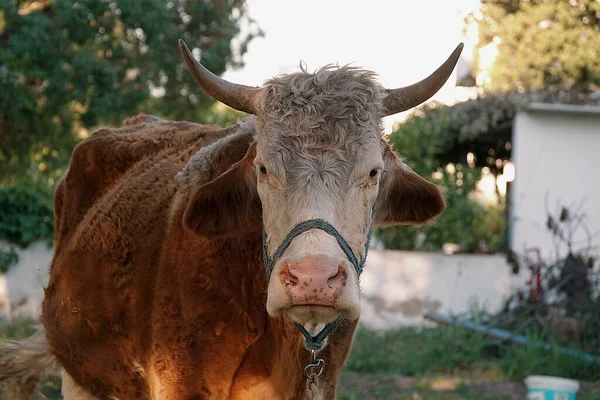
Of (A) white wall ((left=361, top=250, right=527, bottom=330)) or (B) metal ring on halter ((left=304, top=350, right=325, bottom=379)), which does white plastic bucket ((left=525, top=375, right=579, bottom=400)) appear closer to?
(B) metal ring on halter ((left=304, top=350, right=325, bottom=379))

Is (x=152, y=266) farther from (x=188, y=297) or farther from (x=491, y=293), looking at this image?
(x=491, y=293)

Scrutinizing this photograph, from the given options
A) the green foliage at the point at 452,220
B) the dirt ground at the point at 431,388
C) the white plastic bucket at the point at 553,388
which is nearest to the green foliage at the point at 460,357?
the dirt ground at the point at 431,388

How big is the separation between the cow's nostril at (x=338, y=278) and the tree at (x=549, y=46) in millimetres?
17453

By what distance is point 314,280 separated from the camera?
301cm

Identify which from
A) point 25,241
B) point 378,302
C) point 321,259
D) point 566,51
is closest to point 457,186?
point 378,302

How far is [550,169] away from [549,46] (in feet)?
25.9

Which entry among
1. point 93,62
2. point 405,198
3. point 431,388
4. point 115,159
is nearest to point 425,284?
point 431,388

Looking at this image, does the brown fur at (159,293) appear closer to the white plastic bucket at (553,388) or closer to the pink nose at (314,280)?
the pink nose at (314,280)

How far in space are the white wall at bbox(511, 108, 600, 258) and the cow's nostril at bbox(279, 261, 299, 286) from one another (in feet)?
34.1

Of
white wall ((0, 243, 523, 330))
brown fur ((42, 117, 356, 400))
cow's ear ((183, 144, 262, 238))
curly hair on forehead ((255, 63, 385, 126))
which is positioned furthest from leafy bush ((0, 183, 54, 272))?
curly hair on forehead ((255, 63, 385, 126))

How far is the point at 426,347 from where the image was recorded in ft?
31.8

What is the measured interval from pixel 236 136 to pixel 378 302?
826 centimetres

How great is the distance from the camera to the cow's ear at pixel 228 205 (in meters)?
3.95

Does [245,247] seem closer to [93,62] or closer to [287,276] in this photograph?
[287,276]
